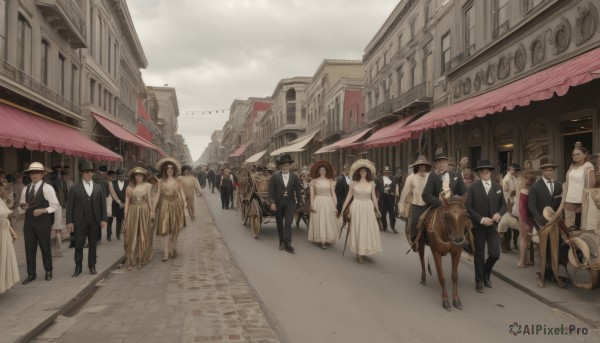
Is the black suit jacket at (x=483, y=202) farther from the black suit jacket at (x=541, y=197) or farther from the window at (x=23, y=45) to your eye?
the window at (x=23, y=45)

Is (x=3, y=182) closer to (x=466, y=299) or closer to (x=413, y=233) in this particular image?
(x=413, y=233)

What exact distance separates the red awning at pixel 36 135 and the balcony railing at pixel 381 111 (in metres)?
14.9

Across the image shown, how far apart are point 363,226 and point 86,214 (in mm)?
4667

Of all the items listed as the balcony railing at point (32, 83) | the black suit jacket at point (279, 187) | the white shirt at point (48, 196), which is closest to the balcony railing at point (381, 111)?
the black suit jacket at point (279, 187)

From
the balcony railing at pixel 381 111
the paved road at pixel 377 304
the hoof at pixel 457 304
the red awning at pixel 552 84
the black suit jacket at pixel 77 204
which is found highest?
the balcony railing at pixel 381 111

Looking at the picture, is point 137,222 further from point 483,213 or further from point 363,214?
point 483,213

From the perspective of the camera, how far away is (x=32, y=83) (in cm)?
1455

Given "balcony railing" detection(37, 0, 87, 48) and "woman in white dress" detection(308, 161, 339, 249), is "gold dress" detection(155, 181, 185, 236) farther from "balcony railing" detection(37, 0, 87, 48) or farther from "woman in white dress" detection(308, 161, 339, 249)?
"balcony railing" detection(37, 0, 87, 48)

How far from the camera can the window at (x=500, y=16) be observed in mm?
14383

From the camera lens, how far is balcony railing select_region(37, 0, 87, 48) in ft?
50.6

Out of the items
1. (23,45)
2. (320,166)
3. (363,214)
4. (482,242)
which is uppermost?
(23,45)

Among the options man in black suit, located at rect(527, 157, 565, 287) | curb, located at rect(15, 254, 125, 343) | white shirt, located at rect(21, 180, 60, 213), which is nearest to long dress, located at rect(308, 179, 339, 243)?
man in black suit, located at rect(527, 157, 565, 287)

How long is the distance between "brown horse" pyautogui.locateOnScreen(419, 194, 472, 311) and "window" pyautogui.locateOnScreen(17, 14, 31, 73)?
14322 millimetres

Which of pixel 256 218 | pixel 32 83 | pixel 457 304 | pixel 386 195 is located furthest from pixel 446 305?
pixel 32 83
